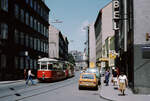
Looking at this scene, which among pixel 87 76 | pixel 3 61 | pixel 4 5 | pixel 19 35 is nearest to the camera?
pixel 87 76

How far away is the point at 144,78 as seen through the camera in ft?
56.3

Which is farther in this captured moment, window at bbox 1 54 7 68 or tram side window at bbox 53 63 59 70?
window at bbox 1 54 7 68

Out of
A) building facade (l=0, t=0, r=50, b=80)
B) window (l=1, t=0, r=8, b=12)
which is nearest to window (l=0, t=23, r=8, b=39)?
building facade (l=0, t=0, r=50, b=80)

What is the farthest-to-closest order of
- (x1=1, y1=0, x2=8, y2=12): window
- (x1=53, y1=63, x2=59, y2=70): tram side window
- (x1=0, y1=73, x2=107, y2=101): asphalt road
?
1. (x1=1, y1=0, x2=8, y2=12): window
2. (x1=53, y1=63, x2=59, y2=70): tram side window
3. (x1=0, y1=73, x2=107, y2=101): asphalt road

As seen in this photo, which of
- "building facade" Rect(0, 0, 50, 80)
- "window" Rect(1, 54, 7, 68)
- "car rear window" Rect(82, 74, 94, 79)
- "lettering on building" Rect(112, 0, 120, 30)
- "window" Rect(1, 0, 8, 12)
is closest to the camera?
"car rear window" Rect(82, 74, 94, 79)

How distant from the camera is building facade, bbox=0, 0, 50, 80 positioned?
113ft

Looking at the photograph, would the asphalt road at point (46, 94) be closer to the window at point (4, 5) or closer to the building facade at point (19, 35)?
the building facade at point (19, 35)

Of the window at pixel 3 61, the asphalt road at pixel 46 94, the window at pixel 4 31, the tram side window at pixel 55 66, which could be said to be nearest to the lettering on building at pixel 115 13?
the tram side window at pixel 55 66

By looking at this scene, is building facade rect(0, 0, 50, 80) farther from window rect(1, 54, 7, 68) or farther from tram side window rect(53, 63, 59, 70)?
tram side window rect(53, 63, 59, 70)

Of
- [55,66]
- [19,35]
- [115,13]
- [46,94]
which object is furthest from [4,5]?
[46,94]

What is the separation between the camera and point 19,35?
40781mm

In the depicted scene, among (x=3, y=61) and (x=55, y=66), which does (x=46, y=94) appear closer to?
(x=55, y=66)

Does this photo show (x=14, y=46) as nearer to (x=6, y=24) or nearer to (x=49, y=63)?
(x=6, y=24)

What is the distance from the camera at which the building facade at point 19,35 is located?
34.3 metres
